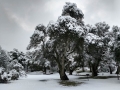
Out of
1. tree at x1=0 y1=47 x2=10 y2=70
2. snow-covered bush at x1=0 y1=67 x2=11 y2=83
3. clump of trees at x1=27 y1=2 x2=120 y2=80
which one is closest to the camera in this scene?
snow-covered bush at x1=0 y1=67 x2=11 y2=83

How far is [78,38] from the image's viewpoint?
750 inches

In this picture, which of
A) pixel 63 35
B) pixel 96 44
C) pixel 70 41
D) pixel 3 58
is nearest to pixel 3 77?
pixel 3 58

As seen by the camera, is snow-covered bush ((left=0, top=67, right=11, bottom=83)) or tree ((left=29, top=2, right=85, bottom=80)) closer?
snow-covered bush ((left=0, top=67, right=11, bottom=83))

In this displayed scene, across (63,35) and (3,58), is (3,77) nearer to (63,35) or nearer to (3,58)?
(3,58)

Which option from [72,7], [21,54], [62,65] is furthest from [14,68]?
[21,54]

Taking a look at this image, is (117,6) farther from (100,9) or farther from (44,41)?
(44,41)

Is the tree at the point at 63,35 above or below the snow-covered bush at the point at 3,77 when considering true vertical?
above

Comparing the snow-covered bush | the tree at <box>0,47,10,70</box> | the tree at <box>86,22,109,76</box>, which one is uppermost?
the tree at <box>86,22,109,76</box>

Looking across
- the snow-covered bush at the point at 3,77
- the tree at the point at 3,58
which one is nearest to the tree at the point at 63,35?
the tree at the point at 3,58

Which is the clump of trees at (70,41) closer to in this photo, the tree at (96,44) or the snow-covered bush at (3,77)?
the tree at (96,44)

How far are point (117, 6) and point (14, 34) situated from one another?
15.5 m

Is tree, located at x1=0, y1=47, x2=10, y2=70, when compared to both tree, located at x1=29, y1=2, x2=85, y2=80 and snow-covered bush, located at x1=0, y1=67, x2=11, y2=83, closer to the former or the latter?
snow-covered bush, located at x1=0, y1=67, x2=11, y2=83

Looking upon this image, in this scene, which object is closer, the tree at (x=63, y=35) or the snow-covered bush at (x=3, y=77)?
the snow-covered bush at (x=3, y=77)

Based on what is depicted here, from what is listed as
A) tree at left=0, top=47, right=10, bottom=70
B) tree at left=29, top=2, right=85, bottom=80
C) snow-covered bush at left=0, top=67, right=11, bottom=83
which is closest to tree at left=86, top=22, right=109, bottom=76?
tree at left=29, top=2, right=85, bottom=80
